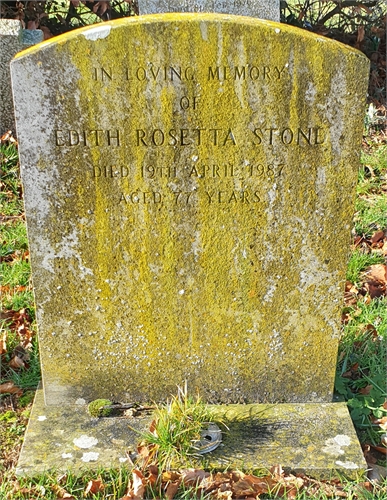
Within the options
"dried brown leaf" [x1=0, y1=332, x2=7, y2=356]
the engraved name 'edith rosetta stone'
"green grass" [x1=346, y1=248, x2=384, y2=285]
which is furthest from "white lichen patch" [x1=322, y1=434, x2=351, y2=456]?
"dried brown leaf" [x1=0, y1=332, x2=7, y2=356]

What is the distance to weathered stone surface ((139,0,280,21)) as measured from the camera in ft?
16.5

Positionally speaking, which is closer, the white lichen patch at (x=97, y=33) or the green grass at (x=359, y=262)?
the white lichen patch at (x=97, y=33)

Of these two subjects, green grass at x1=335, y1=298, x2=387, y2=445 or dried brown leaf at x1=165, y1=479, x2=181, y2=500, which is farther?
green grass at x1=335, y1=298, x2=387, y2=445

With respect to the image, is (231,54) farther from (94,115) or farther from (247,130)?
(94,115)

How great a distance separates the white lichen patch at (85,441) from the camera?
2619 millimetres

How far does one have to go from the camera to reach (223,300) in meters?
2.71

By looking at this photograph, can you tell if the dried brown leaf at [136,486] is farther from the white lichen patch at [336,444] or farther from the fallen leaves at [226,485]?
the white lichen patch at [336,444]

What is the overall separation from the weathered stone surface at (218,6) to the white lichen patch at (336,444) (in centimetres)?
383

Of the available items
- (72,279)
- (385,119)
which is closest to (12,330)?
(72,279)

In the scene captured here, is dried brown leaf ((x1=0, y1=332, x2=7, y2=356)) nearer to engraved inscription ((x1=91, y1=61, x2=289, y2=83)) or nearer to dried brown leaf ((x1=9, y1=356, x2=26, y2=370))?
dried brown leaf ((x1=9, y1=356, x2=26, y2=370))

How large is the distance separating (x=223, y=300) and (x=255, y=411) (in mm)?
597

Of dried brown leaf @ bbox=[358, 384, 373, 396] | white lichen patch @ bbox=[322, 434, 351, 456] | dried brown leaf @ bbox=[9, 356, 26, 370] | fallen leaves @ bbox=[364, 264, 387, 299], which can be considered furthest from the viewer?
fallen leaves @ bbox=[364, 264, 387, 299]

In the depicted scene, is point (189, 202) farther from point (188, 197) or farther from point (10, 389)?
point (10, 389)

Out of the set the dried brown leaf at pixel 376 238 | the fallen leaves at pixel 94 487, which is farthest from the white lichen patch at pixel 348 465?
the dried brown leaf at pixel 376 238
